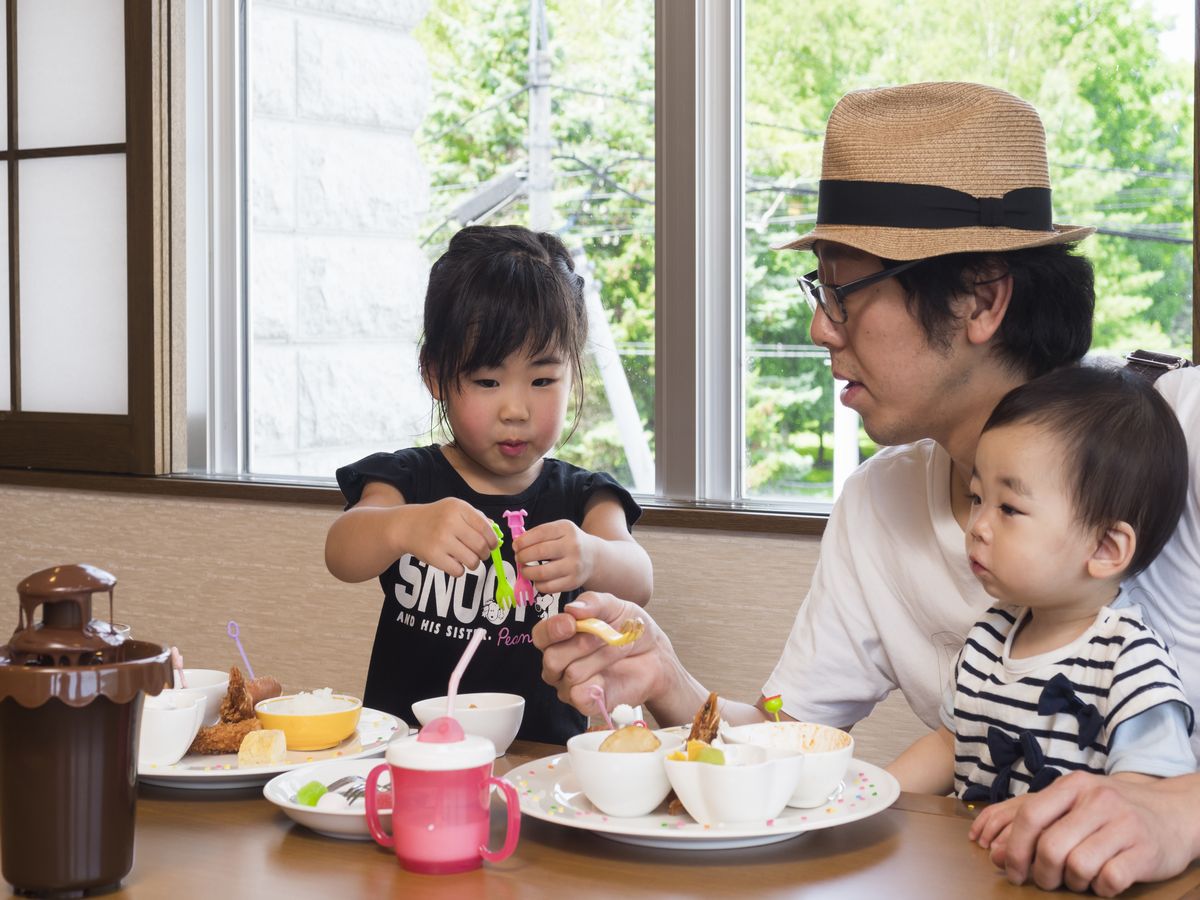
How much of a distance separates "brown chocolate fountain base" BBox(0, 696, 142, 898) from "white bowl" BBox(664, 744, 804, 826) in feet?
1.26

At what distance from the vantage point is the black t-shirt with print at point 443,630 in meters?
1.80

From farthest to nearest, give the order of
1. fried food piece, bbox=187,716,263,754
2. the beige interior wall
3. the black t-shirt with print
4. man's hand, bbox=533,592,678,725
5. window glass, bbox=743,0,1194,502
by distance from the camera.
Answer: the beige interior wall, window glass, bbox=743,0,1194,502, the black t-shirt with print, man's hand, bbox=533,592,678,725, fried food piece, bbox=187,716,263,754

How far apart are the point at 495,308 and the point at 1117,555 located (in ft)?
2.97

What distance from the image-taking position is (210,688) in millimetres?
1257

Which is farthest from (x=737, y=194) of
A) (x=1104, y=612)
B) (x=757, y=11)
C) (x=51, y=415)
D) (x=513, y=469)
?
(x=51, y=415)

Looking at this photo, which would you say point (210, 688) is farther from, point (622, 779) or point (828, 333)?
point (828, 333)

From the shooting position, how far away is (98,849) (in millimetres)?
897

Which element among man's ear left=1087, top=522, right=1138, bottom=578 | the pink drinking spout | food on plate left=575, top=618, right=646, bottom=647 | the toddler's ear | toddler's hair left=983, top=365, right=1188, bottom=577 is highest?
the toddler's ear

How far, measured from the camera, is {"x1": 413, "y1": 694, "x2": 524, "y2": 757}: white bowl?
1.22 meters

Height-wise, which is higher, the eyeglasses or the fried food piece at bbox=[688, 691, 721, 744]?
the eyeglasses

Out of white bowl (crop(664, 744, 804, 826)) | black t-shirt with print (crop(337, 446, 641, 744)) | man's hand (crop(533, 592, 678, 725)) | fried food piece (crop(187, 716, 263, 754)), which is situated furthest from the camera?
black t-shirt with print (crop(337, 446, 641, 744))

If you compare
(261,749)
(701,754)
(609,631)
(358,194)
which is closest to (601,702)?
(609,631)

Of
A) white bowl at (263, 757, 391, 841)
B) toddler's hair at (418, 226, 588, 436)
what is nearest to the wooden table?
white bowl at (263, 757, 391, 841)

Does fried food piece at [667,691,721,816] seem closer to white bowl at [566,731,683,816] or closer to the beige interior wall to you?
white bowl at [566,731,683,816]
